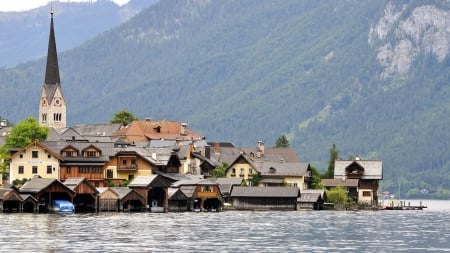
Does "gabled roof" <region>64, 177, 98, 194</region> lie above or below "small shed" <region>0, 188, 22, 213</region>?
above

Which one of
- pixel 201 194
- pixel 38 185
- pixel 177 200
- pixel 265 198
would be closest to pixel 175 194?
pixel 177 200

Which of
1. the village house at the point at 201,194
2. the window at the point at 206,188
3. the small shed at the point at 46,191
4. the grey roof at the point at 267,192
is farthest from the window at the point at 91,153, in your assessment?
the grey roof at the point at 267,192

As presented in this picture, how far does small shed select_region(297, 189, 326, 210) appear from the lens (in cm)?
18362

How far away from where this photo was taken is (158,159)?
182 m

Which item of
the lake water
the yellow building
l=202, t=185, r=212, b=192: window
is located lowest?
the lake water

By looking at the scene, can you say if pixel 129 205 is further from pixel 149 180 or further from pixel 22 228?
pixel 22 228

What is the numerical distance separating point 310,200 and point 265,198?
6.42 metres

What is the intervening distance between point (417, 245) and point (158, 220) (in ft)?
129

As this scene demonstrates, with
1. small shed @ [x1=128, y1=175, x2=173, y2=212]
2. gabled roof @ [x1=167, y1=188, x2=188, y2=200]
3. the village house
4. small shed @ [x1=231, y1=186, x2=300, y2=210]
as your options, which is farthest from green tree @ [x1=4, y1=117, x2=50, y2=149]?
small shed @ [x1=231, y1=186, x2=300, y2=210]

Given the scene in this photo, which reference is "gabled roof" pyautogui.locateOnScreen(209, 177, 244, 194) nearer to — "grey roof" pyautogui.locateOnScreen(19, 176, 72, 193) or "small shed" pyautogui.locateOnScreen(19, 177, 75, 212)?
"small shed" pyautogui.locateOnScreen(19, 177, 75, 212)

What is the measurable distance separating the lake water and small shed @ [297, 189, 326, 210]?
35.0 m

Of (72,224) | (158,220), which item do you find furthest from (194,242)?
(158,220)

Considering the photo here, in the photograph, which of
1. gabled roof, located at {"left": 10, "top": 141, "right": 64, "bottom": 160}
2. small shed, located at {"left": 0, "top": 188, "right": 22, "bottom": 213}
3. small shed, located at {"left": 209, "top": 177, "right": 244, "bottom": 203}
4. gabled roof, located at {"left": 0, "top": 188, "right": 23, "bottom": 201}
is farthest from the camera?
small shed, located at {"left": 209, "top": 177, "right": 244, "bottom": 203}

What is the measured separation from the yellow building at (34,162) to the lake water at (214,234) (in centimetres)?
2509
